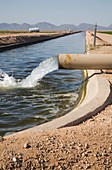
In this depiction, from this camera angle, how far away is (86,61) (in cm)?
690

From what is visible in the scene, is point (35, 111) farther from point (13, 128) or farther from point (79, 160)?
point (79, 160)

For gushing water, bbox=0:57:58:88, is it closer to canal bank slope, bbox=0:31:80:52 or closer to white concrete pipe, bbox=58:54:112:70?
white concrete pipe, bbox=58:54:112:70

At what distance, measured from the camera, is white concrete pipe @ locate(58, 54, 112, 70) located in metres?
6.84

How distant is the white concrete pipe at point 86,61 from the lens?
22.4 feet

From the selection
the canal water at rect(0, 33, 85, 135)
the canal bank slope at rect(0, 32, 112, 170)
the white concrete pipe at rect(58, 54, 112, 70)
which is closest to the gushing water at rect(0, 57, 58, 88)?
the canal water at rect(0, 33, 85, 135)

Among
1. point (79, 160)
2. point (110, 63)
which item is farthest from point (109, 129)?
point (110, 63)

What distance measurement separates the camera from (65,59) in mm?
6941

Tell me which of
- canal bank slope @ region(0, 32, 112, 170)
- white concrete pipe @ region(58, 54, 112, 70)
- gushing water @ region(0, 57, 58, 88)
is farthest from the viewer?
gushing water @ region(0, 57, 58, 88)

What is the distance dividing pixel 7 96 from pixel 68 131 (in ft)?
17.8

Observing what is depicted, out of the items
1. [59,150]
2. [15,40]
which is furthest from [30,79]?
[15,40]

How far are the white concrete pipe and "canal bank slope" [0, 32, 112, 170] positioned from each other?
99.3 inches

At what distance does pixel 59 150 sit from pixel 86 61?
10.9 ft

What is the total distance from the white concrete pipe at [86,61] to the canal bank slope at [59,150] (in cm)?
252

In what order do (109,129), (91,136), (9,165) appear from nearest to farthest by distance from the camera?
1. (9,165)
2. (91,136)
3. (109,129)
